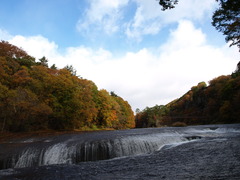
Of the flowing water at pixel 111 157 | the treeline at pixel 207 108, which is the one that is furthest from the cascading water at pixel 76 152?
the treeline at pixel 207 108

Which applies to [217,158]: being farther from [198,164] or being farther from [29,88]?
[29,88]

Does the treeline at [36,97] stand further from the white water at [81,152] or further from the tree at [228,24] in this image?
the tree at [228,24]

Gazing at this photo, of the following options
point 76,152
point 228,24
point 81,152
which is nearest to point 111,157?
point 81,152

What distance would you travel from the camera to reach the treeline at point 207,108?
173 ft

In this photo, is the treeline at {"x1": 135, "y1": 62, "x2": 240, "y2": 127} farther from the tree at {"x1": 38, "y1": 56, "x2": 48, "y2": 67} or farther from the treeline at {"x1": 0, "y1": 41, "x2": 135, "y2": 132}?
the tree at {"x1": 38, "y1": 56, "x2": 48, "y2": 67}

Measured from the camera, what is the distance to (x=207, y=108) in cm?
8019

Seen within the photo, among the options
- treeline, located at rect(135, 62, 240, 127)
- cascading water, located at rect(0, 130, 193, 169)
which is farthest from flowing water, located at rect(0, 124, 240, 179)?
treeline, located at rect(135, 62, 240, 127)

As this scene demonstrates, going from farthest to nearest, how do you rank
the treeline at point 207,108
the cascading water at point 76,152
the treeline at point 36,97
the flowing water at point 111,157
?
the treeline at point 207,108 → the treeline at point 36,97 → the cascading water at point 76,152 → the flowing water at point 111,157

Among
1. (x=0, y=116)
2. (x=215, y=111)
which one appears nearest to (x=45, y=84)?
(x=0, y=116)

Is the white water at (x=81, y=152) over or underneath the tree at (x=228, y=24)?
underneath

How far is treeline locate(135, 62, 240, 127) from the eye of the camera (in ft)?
173

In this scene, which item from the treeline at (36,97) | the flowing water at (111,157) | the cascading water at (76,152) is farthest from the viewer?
the treeline at (36,97)

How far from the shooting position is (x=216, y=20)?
59.2ft

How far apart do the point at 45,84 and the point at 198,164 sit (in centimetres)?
3005
